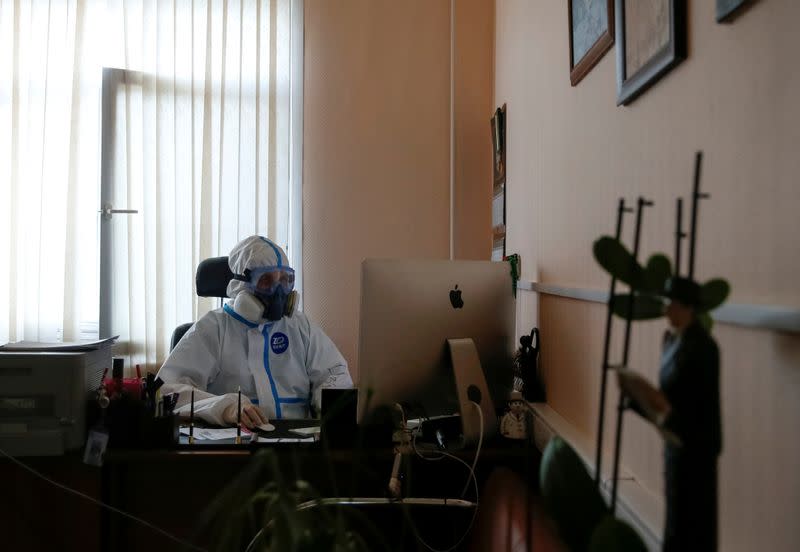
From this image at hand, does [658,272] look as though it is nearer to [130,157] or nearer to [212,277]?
[212,277]

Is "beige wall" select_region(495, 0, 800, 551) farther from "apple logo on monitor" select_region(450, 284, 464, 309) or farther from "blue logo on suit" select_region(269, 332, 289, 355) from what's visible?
"blue logo on suit" select_region(269, 332, 289, 355)

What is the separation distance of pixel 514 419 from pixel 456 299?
43 cm

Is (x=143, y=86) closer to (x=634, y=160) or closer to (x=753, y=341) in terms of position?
(x=634, y=160)

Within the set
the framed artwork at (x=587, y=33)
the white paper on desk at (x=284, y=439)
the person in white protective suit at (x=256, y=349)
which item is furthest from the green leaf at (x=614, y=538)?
the person in white protective suit at (x=256, y=349)

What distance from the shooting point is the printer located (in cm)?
200

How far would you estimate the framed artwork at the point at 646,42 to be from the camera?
3.85 feet

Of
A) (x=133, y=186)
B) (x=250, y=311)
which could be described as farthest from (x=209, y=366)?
(x=133, y=186)

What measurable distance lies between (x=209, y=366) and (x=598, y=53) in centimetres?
197

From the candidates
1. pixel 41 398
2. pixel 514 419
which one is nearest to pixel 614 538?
pixel 514 419

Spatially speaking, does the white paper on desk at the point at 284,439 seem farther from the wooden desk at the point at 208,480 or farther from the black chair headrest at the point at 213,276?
the black chair headrest at the point at 213,276

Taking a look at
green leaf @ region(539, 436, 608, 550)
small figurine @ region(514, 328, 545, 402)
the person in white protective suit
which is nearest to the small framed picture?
the person in white protective suit

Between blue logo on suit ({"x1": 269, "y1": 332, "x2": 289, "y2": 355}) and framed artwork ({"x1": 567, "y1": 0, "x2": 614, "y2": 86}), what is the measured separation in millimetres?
1683

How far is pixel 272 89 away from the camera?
364 centimetres

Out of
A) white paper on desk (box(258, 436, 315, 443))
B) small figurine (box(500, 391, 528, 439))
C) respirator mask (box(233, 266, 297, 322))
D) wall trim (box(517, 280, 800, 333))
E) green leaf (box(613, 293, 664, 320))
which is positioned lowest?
white paper on desk (box(258, 436, 315, 443))
